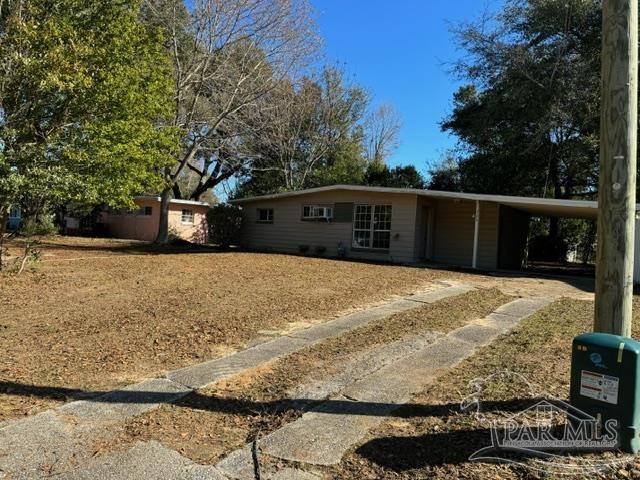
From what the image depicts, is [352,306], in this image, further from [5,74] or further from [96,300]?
[5,74]

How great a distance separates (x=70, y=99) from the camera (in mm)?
9891

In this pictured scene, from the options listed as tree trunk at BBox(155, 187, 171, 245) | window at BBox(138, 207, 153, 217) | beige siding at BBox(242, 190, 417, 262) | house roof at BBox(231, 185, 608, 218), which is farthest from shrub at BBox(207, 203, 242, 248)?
window at BBox(138, 207, 153, 217)

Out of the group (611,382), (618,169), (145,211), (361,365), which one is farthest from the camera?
(145,211)

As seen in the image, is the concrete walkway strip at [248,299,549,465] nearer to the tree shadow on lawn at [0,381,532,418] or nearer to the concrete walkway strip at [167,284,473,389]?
the tree shadow on lawn at [0,381,532,418]

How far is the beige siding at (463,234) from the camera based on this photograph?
17766mm

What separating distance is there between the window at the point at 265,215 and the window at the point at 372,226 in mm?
4686

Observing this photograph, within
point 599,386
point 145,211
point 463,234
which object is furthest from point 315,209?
point 599,386

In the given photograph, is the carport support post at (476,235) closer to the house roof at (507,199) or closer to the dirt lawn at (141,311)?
the house roof at (507,199)

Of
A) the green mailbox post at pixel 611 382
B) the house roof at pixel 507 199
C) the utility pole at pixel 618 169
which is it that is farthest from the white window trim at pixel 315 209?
the green mailbox post at pixel 611 382

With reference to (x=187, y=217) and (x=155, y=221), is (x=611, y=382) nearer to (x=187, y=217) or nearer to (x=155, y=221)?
(x=155, y=221)

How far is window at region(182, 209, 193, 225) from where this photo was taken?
28281 mm

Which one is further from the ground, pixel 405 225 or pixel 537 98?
pixel 537 98

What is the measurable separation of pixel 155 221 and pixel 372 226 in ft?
46.4

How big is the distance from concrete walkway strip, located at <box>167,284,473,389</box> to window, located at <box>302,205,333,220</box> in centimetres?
1108
